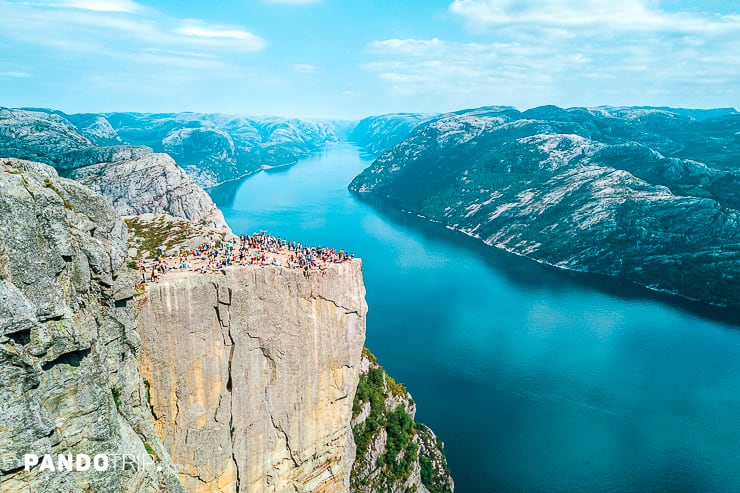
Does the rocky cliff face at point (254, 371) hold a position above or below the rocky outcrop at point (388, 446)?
above

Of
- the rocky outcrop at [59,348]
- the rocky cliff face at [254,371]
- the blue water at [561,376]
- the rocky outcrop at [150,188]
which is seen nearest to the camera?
the rocky outcrop at [59,348]

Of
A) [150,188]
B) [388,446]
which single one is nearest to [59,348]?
[388,446]

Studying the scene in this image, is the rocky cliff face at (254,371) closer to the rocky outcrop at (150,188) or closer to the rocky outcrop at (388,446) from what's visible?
the rocky outcrop at (388,446)

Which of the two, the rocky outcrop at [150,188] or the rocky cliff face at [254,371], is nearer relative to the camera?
the rocky cliff face at [254,371]

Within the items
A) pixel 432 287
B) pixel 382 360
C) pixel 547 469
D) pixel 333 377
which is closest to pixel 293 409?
pixel 333 377

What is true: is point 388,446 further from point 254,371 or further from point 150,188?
point 150,188

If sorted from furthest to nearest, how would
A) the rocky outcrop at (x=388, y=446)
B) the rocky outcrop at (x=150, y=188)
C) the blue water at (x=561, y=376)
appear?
the rocky outcrop at (x=150, y=188)
the blue water at (x=561, y=376)
the rocky outcrop at (x=388, y=446)

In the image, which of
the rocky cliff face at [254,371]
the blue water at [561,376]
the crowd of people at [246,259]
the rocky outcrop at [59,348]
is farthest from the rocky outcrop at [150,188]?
the rocky outcrop at [59,348]
